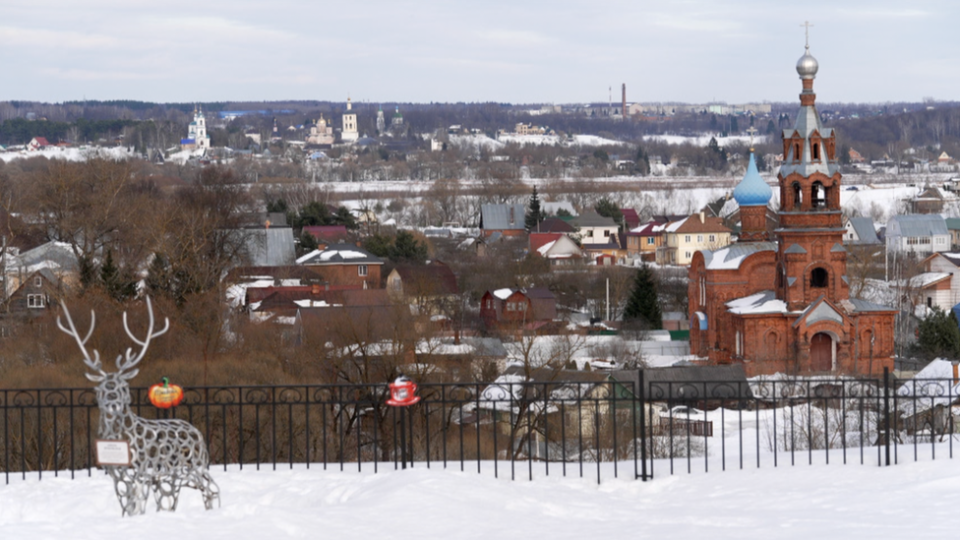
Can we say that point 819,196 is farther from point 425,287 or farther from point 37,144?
point 37,144

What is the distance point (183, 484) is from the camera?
7.25 metres

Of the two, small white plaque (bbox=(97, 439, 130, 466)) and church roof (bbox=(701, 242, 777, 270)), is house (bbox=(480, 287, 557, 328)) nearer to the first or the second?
church roof (bbox=(701, 242, 777, 270))

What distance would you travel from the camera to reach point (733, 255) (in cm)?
2705

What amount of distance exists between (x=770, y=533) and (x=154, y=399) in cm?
366

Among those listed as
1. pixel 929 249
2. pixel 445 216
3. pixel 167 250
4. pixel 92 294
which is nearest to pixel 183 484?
pixel 92 294

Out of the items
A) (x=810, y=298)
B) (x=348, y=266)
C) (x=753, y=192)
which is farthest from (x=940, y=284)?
(x=348, y=266)

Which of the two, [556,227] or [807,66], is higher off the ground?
[807,66]

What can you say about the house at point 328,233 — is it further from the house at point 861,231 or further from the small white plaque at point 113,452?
the small white plaque at point 113,452

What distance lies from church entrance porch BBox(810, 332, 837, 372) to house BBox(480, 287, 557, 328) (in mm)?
7857

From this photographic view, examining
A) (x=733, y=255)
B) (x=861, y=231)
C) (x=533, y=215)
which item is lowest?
(x=861, y=231)

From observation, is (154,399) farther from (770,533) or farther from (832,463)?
(832,463)

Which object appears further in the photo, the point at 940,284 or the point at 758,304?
the point at 940,284

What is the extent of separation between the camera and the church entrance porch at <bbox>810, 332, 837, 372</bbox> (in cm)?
2517

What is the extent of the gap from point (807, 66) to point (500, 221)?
115ft
